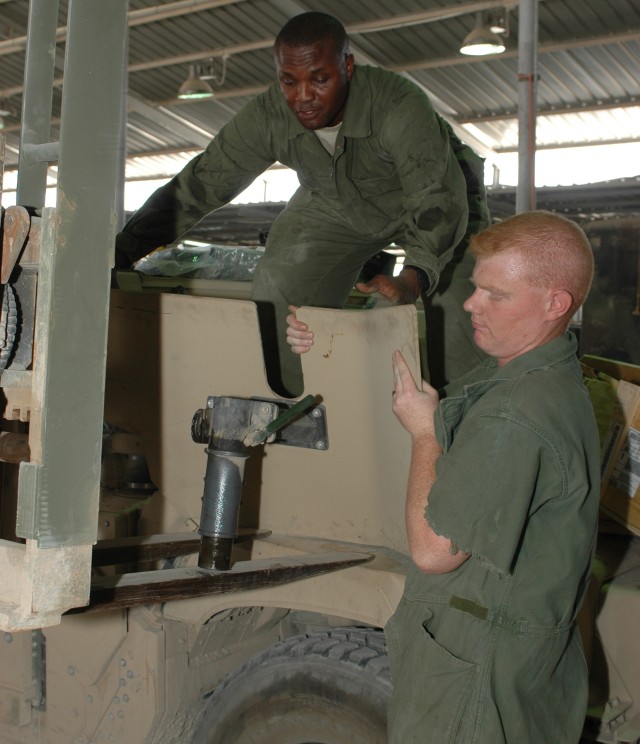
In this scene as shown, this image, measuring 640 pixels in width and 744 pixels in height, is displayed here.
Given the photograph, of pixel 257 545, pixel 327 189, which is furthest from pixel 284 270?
pixel 257 545

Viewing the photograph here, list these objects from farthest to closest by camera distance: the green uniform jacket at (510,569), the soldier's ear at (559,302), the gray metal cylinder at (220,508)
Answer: the gray metal cylinder at (220,508), the soldier's ear at (559,302), the green uniform jacket at (510,569)

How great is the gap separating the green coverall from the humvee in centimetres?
33

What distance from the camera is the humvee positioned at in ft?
5.43

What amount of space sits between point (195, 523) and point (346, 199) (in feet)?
4.27

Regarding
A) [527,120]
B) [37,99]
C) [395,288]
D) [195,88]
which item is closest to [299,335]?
[395,288]

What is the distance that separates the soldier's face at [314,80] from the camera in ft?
10.2

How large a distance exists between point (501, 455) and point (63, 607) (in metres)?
0.85

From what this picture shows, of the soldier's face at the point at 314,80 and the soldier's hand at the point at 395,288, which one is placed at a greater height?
the soldier's face at the point at 314,80

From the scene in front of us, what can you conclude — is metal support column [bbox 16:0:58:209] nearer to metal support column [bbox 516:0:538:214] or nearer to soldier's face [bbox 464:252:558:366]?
soldier's face [bbox 464:252:558:366]

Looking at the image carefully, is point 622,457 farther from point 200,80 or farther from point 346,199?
point 200,80

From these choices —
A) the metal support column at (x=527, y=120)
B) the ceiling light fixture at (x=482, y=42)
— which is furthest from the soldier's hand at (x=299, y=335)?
the ceiling light fixture at (x=482, y=42)

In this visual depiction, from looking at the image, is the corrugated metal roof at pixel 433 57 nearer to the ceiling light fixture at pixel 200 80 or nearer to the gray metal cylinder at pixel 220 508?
the ceiling light fixture at pixel 200 80

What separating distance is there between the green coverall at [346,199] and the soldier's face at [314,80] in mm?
60

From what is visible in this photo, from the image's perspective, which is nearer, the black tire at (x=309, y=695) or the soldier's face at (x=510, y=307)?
the soldier's face at (x=510, y=307)
